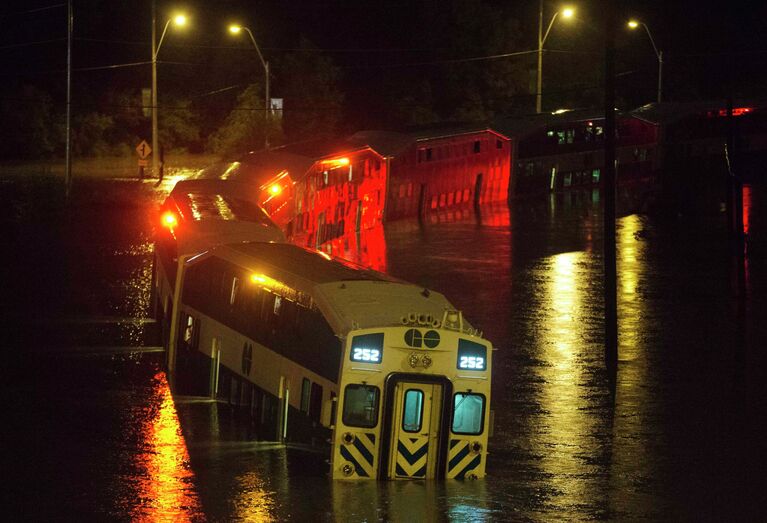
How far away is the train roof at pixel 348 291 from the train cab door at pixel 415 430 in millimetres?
888

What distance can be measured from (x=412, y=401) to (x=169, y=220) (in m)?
12.5

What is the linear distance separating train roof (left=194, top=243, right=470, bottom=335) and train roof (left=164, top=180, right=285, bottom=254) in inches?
118

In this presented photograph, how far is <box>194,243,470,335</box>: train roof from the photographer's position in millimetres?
16359

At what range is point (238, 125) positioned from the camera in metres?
71.3

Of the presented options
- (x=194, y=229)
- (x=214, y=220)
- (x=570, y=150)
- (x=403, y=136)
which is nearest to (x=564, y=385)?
(x=214, y=220)

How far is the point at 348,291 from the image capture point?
1725cm

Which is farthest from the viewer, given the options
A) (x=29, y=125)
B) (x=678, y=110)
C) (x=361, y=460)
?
(x=29, y=125)

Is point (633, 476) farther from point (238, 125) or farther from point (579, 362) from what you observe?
point (238, 125)

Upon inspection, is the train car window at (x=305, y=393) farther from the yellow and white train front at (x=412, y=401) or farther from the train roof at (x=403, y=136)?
the train roof at (x=403, y=136)

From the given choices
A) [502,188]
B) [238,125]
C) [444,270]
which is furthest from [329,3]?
[444,270]

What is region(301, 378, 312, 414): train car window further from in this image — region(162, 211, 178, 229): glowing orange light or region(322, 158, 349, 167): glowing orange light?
region(322, 158, 349, 167): glowing orange light

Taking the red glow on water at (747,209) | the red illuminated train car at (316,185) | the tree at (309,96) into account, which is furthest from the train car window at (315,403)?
the tree at (309,96)

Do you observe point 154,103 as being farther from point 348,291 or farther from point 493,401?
point 348,291

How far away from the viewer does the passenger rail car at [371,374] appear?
1593 cm
